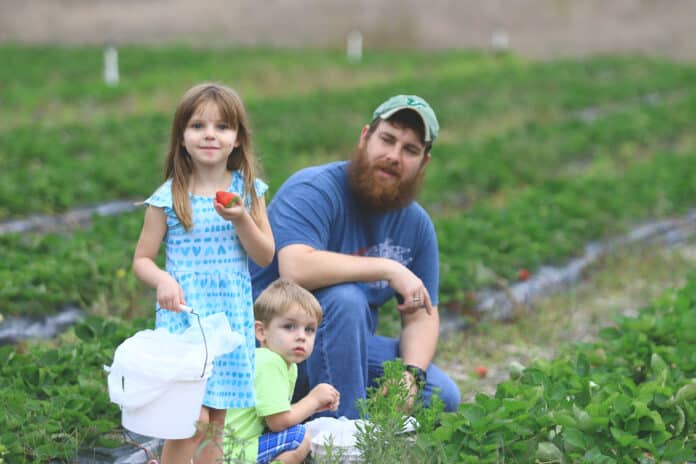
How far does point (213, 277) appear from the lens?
10.2 ft

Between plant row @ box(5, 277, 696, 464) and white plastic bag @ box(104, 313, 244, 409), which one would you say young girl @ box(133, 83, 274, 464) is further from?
plant row @ box(5, 277, 696, 464)

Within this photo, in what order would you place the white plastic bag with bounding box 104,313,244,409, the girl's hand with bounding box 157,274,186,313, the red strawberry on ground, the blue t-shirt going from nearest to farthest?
1. the white plastic bag with bounding box 104,313,244,409
2. the girl's hand with bounding box 157,274,186,313
3. the blue t-shirt
4. the red strawberry on ground

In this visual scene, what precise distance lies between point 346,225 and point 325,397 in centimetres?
94

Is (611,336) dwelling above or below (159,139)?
below

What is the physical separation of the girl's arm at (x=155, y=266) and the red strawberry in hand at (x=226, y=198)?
0.86ft

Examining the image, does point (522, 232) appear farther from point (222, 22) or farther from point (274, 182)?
point (222, 22)

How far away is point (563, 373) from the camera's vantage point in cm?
409

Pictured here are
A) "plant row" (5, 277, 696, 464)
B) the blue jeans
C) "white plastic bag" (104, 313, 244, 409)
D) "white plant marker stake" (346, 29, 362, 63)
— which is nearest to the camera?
"white plastic bag" (104, 313, 244, 409)

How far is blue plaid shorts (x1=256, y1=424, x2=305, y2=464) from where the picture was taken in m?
3.32

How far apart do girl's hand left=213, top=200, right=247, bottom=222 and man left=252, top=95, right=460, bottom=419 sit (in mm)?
852

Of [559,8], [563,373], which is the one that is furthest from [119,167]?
[559,8]

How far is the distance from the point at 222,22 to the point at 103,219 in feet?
82.6

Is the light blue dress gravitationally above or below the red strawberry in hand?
below

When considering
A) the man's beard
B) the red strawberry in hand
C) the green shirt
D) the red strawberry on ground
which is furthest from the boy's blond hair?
the red strawberry on ground
